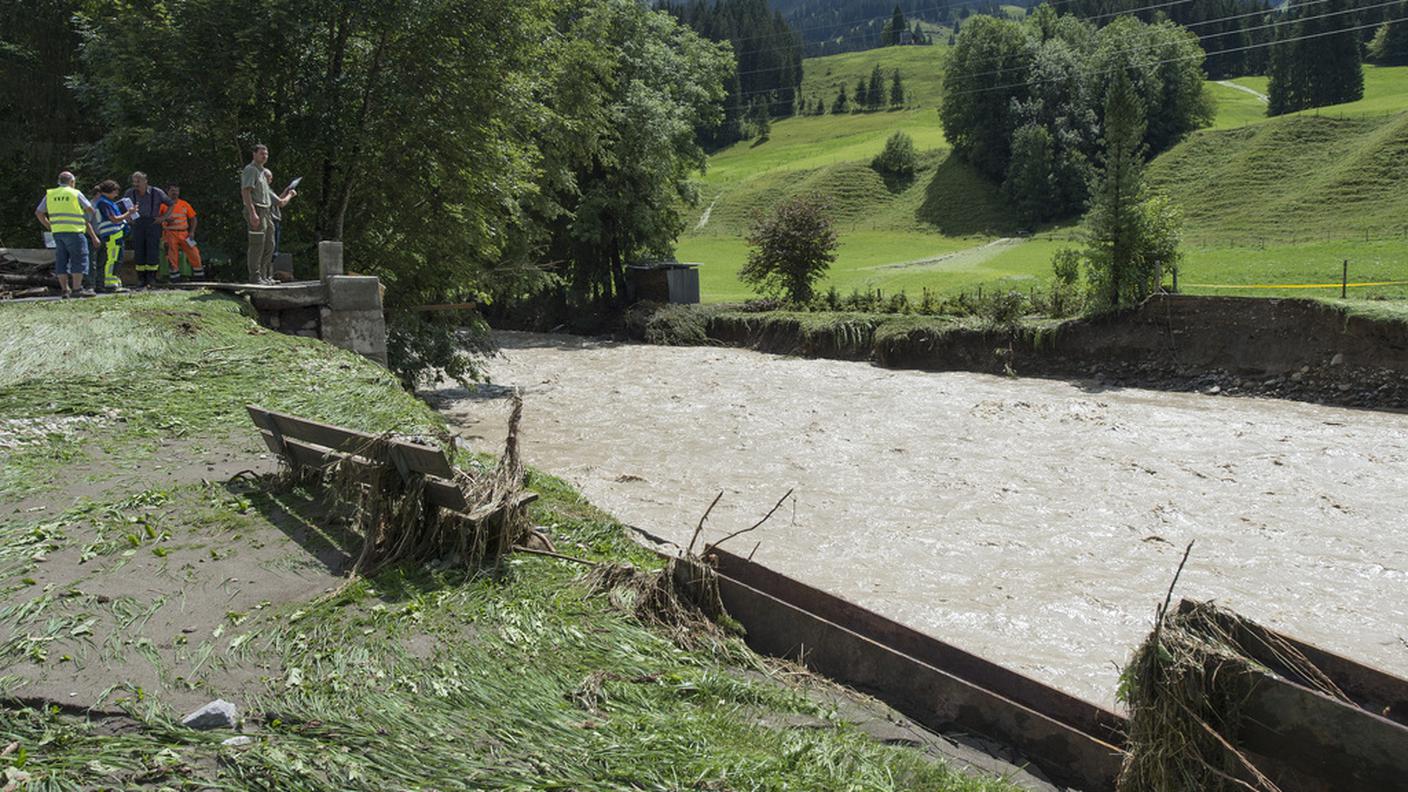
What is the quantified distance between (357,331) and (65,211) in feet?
13.7

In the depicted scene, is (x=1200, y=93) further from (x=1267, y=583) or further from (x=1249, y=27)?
(x=1267, y=583)

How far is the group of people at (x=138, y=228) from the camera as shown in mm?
14289

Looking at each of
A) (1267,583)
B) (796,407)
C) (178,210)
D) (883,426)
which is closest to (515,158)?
(178,210)

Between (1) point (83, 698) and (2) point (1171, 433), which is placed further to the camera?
(2) point (1171, 433)

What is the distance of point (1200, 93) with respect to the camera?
250 feet

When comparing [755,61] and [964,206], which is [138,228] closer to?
[964,206]

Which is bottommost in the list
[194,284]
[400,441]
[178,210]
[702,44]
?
[400,441]

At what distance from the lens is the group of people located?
14.3 meters

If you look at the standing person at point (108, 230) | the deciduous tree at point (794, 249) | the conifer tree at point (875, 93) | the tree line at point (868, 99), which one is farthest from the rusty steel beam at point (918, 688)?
the conifer tree at point (875, 93)

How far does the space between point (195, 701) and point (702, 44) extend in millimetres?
36648

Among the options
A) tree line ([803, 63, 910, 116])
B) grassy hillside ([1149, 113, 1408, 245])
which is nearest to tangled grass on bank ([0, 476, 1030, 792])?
grassy hillside ([1149, 113, 1408, 245])

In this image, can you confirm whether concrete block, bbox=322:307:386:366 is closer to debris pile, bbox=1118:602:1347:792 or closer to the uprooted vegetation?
the uprooted vegetation

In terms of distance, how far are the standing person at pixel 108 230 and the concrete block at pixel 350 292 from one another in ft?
11.8

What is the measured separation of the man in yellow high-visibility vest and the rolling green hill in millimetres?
19183
